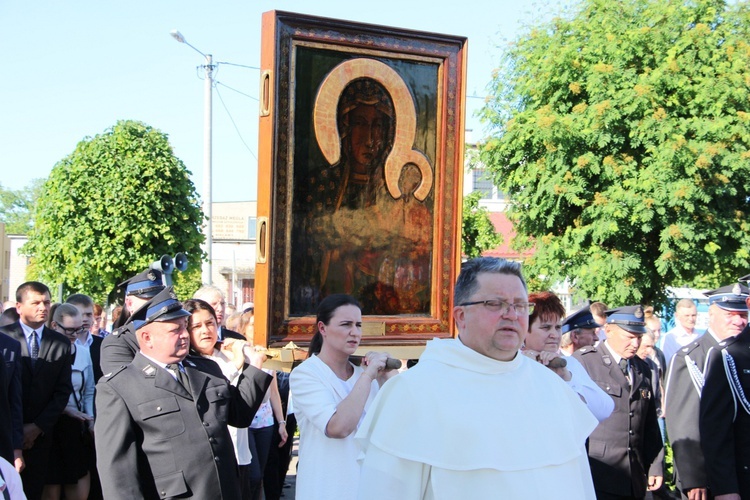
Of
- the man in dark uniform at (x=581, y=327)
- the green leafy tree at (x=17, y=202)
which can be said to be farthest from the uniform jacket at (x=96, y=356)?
the green leafy tree at (x=17, y=202)

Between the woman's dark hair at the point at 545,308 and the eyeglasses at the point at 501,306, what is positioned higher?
the eyeglasses at the point at 501,306

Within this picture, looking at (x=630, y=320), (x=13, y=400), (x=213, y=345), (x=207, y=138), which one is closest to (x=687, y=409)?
(x=630, y=320)

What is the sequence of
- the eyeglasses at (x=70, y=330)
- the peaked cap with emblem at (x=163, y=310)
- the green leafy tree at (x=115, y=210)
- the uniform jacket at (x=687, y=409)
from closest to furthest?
the peaked cap with emblem at (x=163, y=310)
the uniform jacket at (x=687, y=409)
the eyeglasses at (x=70, y=330)
the green leafy tree at (x=115, y=210)

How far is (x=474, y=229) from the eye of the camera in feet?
71.8

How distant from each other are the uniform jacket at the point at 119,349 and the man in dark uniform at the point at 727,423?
373cm

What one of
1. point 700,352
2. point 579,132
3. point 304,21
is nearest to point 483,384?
point 304,21

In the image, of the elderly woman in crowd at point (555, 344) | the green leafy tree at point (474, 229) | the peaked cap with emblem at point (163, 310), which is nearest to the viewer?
the peaked cap with emblem at point (163, 310)

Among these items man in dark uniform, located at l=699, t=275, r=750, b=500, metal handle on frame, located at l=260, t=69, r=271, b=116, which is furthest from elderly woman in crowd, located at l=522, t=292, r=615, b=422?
metal handle on frame, located at l=260, t=69, r=271, b=116

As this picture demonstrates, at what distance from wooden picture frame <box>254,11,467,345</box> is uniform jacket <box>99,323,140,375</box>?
84 cm

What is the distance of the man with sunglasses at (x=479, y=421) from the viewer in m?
2.91

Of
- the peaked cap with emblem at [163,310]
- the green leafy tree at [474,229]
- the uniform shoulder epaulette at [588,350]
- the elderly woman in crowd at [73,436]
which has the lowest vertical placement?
the elderly woman in crowd at [73,436]

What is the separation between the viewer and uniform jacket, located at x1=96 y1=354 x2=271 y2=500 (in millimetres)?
4316

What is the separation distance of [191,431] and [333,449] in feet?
2.49

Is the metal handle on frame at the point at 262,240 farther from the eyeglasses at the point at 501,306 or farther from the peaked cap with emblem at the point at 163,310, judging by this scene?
the eyeglasses at the point at 501,306
